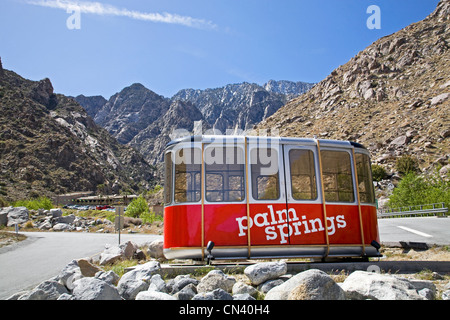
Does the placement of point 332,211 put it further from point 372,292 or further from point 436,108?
point 436,108

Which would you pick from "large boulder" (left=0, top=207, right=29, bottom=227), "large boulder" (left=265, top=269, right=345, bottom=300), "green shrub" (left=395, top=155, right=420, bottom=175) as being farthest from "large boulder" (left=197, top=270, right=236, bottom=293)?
"green shrub" (left=395, top=155, right=420, bottom=175)

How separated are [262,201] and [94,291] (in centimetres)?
417

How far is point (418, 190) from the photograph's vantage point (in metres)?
40.1

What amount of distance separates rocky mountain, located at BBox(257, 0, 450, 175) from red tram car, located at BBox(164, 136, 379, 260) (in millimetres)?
46550

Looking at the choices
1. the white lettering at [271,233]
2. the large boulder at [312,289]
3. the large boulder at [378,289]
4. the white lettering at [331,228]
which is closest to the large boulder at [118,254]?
the white lettering at [271,233]

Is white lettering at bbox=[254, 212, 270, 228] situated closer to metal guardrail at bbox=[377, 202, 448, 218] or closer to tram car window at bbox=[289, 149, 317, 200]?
tram car window at bbox=[289, 149, 317, 200]

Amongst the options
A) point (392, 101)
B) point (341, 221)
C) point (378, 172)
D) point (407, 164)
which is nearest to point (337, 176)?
point (341, 221)

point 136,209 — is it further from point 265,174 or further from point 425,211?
point 265,174

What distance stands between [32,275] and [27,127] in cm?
10940

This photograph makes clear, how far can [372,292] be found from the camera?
4270 millimetres

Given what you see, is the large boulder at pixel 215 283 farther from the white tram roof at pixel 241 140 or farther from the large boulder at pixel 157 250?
the large boulder at pixel 157 250

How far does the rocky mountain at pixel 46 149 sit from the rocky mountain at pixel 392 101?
6771 cm

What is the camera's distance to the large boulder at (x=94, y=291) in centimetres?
416
